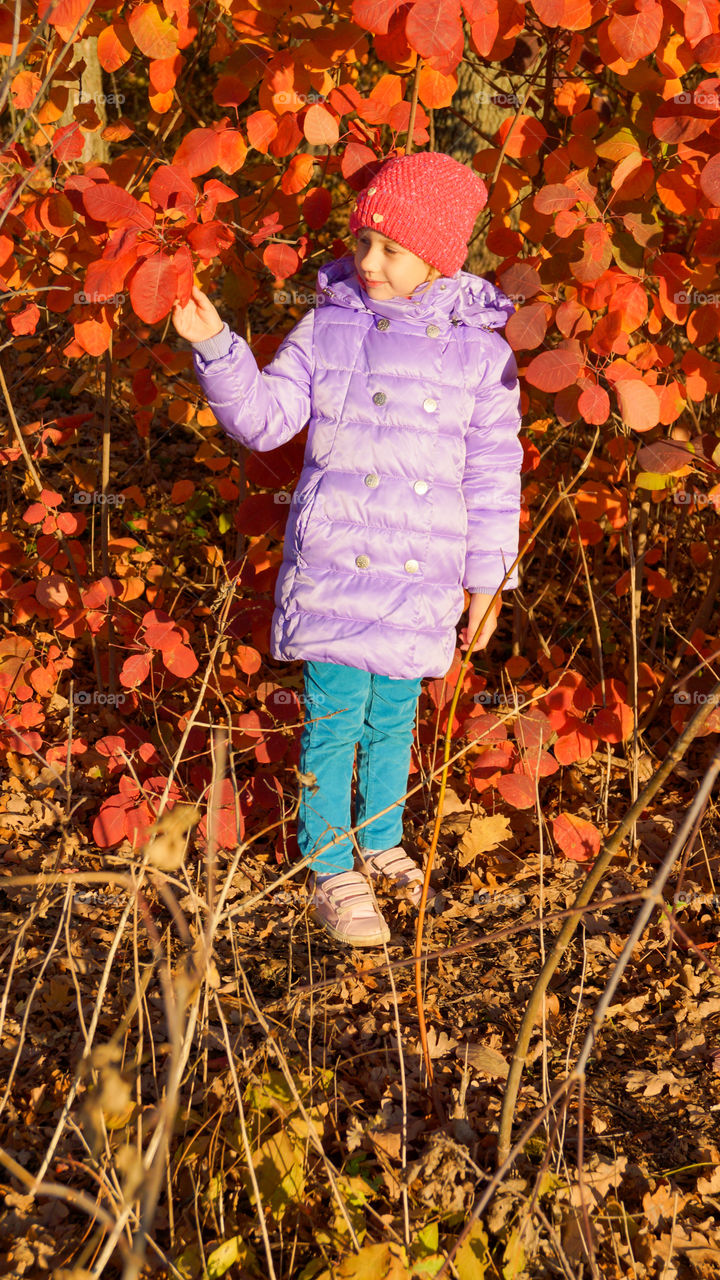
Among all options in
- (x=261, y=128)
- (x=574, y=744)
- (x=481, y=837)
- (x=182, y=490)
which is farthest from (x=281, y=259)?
(x=481, y=837)

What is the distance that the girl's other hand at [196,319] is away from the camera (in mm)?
1918

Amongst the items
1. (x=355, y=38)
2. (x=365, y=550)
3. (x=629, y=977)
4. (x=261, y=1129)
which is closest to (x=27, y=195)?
(x=355, y=38)

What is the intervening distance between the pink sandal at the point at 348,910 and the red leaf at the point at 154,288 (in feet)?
4.27

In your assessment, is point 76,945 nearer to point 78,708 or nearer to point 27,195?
point 78,708

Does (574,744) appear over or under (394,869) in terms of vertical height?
over

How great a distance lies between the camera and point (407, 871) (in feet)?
8.57

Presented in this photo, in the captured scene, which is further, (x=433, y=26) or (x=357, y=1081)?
(x=357, y=1081)

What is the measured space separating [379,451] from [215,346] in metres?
0.43

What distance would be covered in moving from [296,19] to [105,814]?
6.12 feet

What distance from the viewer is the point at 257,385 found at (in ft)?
6.81

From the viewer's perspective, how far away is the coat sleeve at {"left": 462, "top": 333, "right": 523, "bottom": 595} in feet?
7.66

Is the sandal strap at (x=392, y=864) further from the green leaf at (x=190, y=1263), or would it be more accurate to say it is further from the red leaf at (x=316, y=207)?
the red leaf at (x=316, y=207)

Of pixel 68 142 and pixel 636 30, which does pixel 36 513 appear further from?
pixel 636 30

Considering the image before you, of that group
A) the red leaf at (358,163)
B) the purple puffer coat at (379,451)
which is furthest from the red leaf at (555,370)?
the red leaf at (358,163)
